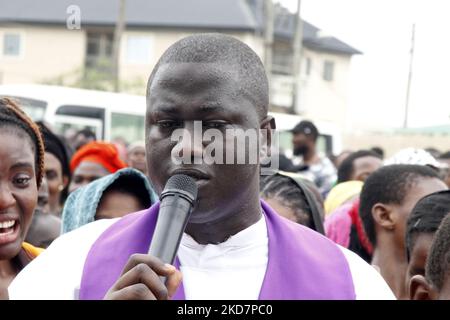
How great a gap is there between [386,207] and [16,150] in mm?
1846

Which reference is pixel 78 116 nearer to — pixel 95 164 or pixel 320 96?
pixel 95 164

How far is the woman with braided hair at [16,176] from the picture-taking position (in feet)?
10.3

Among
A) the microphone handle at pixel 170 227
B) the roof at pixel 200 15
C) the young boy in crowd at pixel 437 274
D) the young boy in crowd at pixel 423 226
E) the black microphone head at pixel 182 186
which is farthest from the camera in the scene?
the roof at pixel 200 15

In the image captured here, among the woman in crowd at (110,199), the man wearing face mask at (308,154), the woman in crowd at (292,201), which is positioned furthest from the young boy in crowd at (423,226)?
the man wearing face mask at (308,154)

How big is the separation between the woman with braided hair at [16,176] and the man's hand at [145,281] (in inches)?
57.7

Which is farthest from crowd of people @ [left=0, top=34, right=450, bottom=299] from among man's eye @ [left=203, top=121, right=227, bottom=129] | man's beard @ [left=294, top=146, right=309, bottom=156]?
man's beard @ [left=294, top=146, right=309, bottom=156]

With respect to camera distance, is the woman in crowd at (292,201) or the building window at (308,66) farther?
the building window at (308,66)

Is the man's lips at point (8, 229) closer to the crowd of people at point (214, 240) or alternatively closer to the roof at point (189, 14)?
the crowd of people at point (214, 240)

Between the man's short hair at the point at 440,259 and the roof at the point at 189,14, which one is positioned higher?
the roof at the point at 189,14

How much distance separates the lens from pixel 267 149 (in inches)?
99.0

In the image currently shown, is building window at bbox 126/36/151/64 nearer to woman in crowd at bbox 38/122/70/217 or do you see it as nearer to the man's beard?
the man's beard

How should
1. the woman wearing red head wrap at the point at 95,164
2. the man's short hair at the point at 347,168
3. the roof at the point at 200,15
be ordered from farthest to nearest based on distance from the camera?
the roof at the point at 200,15 < the man's short hair at the point at 347,168 < the woman wearing red head wrap at the point at 95,164

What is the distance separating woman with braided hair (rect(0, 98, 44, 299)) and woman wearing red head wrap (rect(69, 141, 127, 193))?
2.49m

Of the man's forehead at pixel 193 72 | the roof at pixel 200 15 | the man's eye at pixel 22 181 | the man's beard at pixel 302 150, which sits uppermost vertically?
the roof at pixel 200 15
